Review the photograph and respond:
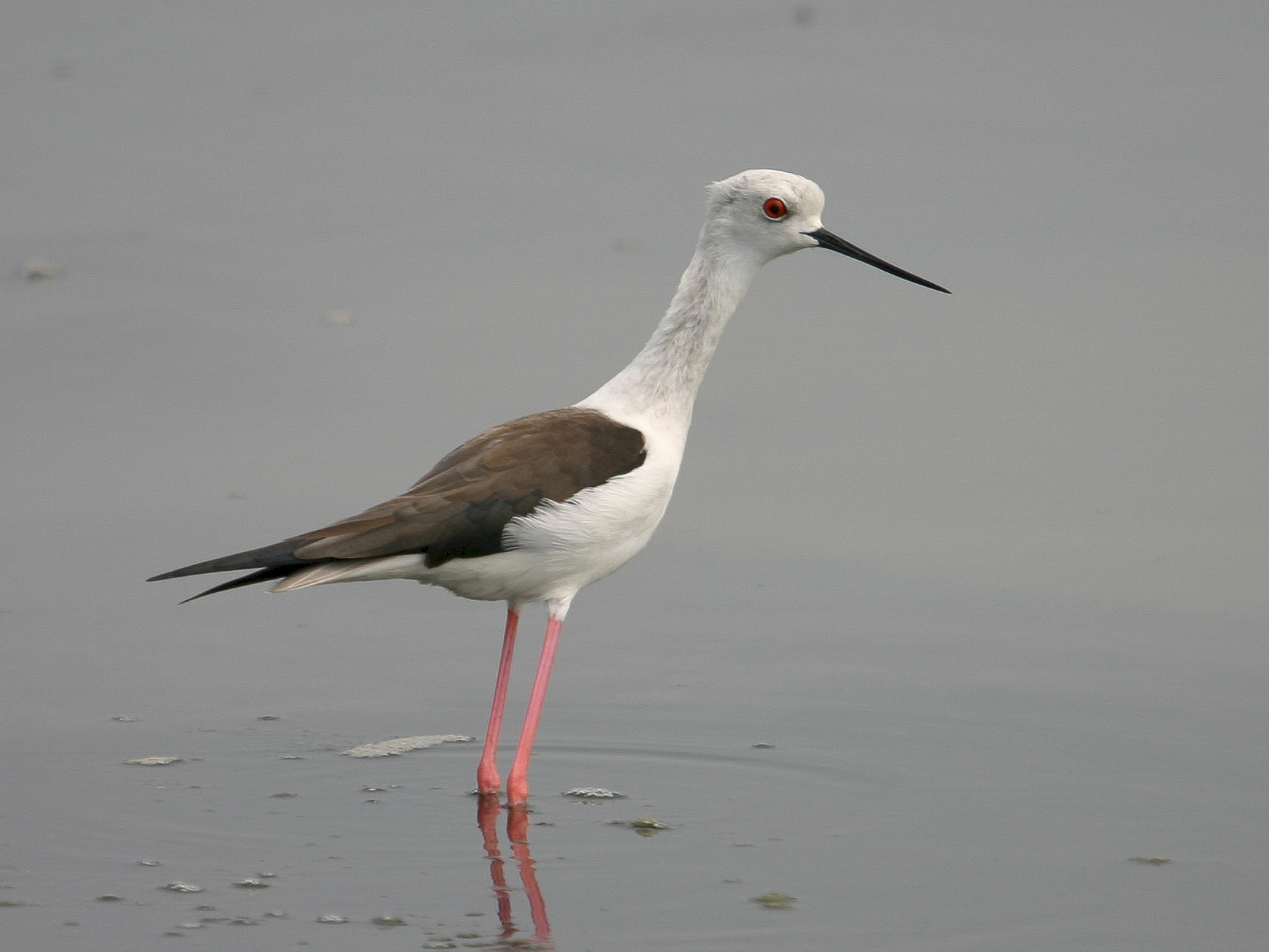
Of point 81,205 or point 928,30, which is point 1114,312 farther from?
point 81,205

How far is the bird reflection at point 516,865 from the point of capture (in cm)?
489

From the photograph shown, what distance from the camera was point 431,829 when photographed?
5.65 metres

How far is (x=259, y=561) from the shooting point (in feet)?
18.2

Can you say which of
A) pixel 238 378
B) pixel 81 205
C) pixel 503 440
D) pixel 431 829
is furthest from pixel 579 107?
pixel 431 829

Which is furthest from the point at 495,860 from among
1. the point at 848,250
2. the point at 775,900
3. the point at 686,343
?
the point at 848,250

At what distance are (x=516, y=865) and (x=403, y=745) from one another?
100cm

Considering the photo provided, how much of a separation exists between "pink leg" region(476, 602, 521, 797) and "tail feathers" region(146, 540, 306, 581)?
80 cm

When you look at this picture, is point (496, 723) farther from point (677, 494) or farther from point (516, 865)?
point (677, 494)

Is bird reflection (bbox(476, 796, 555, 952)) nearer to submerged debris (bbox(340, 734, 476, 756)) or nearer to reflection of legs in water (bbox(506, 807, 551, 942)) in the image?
reflection of legs in water (bbox(506, 807, 551, 942))

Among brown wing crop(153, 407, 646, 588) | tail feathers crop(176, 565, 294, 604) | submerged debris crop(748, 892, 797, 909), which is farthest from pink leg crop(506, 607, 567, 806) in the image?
submerged debris crop(748, 892, 797, 909)

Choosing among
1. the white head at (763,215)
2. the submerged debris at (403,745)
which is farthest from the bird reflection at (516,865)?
the white head at (763,215)

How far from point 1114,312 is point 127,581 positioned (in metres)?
5.13

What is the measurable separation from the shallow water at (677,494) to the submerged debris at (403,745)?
0.04 meters

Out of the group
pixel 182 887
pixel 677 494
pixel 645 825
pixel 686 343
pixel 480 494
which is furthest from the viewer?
pixel 677 494
